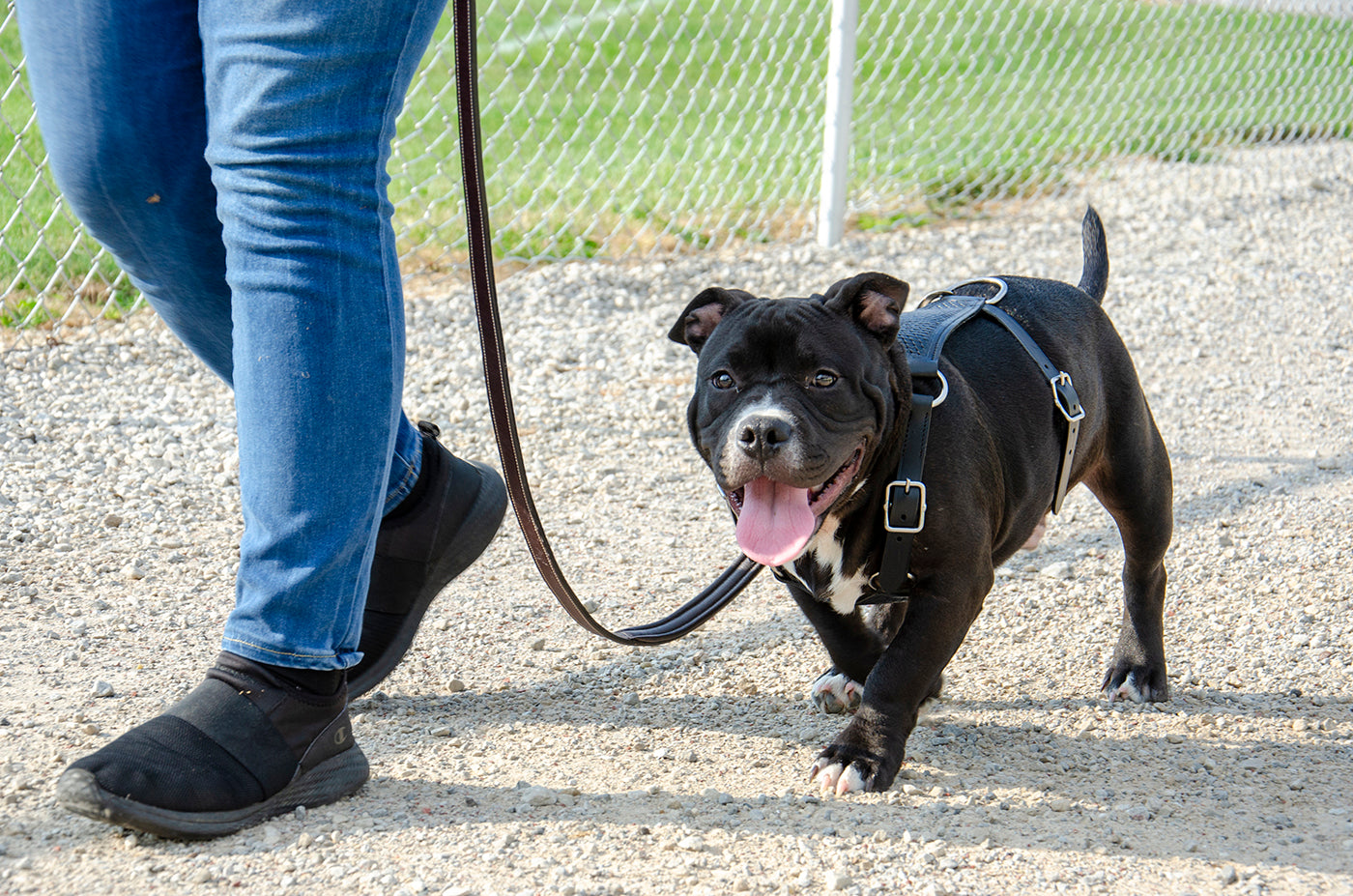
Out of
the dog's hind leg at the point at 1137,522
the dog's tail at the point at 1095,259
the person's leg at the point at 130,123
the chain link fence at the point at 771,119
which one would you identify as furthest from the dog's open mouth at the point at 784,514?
the chain link fence at the point at 771,119

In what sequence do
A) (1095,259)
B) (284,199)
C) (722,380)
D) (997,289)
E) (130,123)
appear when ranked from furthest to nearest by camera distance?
(1095,259) → (997,289) → (722,380) → (130,123) → (284,199)

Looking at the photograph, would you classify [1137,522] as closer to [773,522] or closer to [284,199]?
[773,522]

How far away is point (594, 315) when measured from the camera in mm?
5664

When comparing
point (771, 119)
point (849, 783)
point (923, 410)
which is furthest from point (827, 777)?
point (771, 119)

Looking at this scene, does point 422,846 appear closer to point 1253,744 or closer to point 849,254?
point 1253,744

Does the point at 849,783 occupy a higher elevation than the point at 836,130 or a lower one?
lower

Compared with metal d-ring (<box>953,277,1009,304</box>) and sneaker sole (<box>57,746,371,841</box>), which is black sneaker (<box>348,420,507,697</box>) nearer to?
sneaker sole (<box>57,746,371,841</box>)

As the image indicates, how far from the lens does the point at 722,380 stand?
255 centimetres

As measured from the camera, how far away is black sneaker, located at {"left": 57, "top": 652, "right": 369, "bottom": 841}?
6.29 ft

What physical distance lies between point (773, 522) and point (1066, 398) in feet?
2.52

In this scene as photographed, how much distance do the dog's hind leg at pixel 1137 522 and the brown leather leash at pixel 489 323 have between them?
1087 mm

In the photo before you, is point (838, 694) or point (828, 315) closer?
point (828, 315)

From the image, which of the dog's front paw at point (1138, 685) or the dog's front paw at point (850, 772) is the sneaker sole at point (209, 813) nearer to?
the dog's front paw at point (850, 772)

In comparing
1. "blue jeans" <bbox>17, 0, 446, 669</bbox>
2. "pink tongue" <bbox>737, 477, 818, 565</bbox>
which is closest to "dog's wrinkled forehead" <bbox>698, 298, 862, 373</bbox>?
"pink tongue" <bbox>737, 477, 818, 565</bbox>
